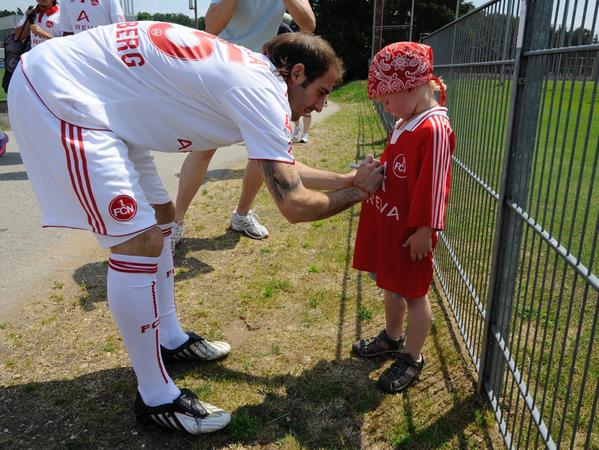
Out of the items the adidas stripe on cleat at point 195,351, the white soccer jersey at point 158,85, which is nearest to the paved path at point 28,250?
the adidas stripe on cleat at point 195,351

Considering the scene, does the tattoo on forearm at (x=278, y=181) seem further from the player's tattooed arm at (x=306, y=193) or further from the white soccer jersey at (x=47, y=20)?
the white soccer jersey at (x=47, y=20)

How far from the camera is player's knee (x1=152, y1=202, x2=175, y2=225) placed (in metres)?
2.66

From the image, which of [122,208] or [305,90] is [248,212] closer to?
[305,90]

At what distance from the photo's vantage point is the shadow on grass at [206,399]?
222 centimetres

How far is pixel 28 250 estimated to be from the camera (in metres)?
4.31

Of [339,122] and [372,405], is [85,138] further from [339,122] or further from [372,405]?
[339,122]

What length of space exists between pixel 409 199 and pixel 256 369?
115 cm

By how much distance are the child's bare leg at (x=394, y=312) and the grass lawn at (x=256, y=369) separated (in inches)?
7.1

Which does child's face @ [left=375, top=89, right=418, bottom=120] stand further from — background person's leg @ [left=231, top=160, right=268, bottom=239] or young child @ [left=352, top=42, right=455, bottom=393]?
background person's leg @ [left=231, top=160, right=268, bottom=239]

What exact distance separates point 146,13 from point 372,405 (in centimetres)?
5536

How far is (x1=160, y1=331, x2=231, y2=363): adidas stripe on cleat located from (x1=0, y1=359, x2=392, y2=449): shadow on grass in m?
0.05

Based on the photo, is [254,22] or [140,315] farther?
[254,22]

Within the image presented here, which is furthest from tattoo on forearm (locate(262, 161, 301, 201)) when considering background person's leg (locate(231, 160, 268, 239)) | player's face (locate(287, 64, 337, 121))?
background person's leg (locate(231, 160, 268, 239))

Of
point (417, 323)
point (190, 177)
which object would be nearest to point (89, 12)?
point (190, 177)
